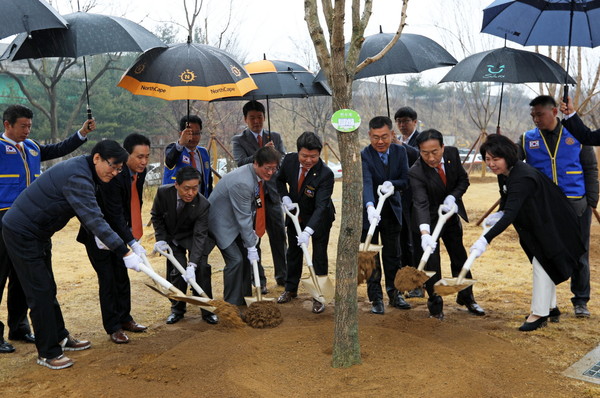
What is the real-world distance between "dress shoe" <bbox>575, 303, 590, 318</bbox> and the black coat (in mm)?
590

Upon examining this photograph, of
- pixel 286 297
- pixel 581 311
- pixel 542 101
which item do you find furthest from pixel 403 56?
pixel 581 311

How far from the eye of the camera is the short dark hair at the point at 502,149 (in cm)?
425

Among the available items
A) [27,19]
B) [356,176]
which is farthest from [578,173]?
[27,19]

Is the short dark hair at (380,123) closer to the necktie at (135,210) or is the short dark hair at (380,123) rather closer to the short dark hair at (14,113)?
the necktie at (135,210)

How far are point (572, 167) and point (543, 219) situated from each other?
80 cm

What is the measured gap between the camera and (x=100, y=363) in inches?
157

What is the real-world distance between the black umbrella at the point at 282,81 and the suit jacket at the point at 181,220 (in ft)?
4.86

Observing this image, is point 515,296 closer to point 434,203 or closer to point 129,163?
point 434,203

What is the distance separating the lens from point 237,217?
479 centimetres

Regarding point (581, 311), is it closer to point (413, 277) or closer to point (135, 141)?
point (413, 277)

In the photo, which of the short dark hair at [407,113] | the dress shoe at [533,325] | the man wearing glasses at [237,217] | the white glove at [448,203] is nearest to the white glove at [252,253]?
the man wearing glasses at [237,217]

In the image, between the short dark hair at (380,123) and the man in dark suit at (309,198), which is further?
the man in dark suit at (309,198)

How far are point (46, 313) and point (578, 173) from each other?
4386 millimetres

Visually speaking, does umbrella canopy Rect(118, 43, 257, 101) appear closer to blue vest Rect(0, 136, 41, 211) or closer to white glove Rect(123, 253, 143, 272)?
A: blue vest Rect(0, 136, 41, 211)
